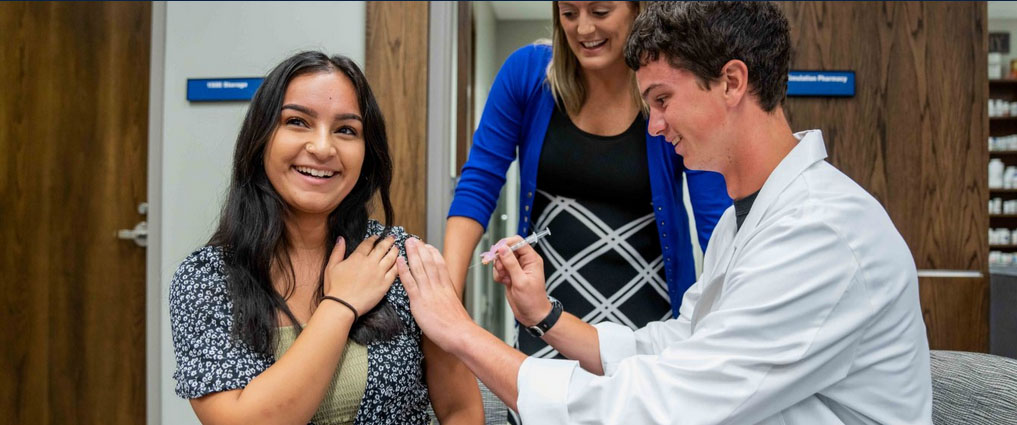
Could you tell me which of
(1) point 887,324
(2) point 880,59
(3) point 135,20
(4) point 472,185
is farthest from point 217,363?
(2) point 880,59

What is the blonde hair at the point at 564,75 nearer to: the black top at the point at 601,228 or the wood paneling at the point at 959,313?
the black top at the point at 601,228

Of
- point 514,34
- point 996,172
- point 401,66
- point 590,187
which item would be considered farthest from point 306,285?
point 514,34

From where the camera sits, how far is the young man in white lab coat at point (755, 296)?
924 millimetres

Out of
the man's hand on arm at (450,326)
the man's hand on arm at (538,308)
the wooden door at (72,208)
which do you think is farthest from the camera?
the wooden door at (72,208)

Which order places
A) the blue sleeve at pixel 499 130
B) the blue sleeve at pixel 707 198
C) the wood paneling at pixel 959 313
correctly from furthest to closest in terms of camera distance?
the wood paneling at pixel 959 313
the blue sleeve at pixel 499 130
the blue sleeve at pixel 707 198

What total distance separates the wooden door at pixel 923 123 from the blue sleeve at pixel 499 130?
1.78 meters

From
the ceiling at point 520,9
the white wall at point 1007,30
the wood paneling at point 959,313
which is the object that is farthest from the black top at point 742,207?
the ceiling at point 520,9

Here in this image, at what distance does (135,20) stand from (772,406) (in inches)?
122

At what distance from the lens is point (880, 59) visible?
3006 millimetres

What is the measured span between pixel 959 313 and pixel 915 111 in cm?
82

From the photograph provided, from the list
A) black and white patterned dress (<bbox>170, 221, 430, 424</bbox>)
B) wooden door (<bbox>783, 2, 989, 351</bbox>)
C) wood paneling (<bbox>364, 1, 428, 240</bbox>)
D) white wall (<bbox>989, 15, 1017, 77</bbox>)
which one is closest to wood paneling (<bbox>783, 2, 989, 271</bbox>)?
wooden door (<bbox>783, 2, 989, 351</bbox>)

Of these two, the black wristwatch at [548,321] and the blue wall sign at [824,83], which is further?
the blue wall sign at [824,83]

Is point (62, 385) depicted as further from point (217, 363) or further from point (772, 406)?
point (772, 406)

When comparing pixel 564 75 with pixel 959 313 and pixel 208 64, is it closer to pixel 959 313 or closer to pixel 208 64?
pixel 208 64
